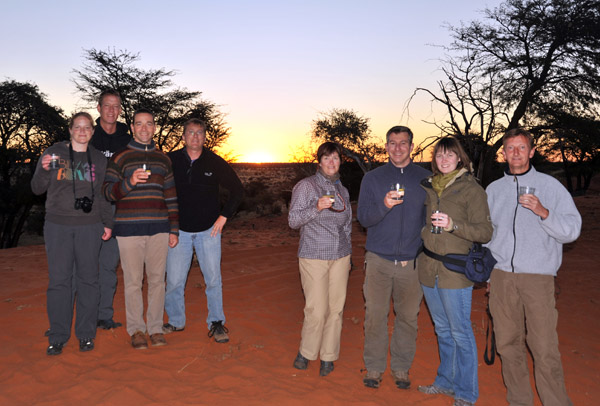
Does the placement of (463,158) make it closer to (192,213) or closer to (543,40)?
(192,213)

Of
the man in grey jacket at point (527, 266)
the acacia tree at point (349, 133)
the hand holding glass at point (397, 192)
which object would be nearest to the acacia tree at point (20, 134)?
the acacia tree at point (349, 133)

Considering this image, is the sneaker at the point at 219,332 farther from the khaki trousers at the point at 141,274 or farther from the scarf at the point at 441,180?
the scarf at the point at 441,180

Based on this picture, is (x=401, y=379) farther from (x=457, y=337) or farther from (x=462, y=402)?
(x=457, y=337)

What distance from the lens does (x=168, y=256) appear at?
5.10 meters

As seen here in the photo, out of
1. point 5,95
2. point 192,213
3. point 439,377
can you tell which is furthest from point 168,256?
point 5,95

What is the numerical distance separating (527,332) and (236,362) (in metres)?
2.72

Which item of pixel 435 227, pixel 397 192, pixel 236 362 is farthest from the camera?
pixel 236 362

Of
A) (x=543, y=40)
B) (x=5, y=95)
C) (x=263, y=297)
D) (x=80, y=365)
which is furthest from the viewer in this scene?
(x=5, y=95)

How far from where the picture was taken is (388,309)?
163 inches

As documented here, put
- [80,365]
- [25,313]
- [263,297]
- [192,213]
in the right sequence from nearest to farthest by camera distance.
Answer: [80,365] → [192,213] → [25,313] → [263,297]

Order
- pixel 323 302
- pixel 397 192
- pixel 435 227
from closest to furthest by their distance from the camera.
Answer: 1. pixel 435 227
2. pixel 397 192
3. pixel 323 302

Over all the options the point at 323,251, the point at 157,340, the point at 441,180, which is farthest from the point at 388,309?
the point at 157,340

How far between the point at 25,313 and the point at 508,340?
5897mm

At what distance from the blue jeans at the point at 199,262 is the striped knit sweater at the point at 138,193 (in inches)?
15.4
